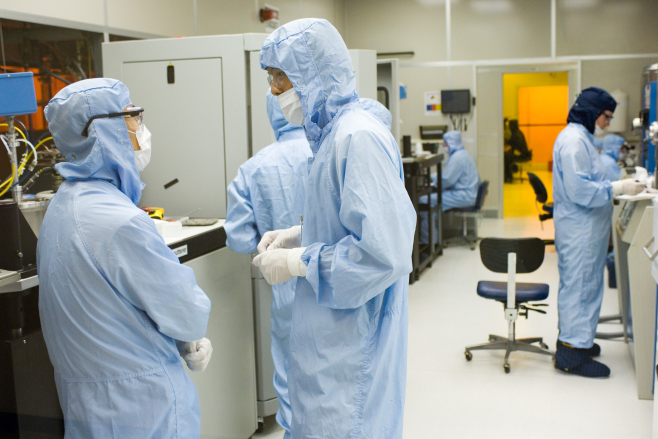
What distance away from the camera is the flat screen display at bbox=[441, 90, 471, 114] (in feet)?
25.3

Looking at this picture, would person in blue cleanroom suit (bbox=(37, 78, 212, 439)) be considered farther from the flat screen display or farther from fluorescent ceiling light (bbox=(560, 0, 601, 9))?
fluorescent ceiling light (bbox=(560, 0, 601, 9))

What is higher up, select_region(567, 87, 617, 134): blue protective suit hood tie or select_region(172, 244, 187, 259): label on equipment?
select_region(567, 87, 617, 134): blue protective suit hood tie

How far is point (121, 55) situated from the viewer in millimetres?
2615

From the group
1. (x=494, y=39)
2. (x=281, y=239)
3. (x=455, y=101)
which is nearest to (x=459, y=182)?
(x=455, y=101)

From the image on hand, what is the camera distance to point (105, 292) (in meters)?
1.25

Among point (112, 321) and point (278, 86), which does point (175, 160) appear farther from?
point (112, 321)

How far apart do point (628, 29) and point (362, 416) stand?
7.45 metres

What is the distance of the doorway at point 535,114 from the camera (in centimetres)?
1150

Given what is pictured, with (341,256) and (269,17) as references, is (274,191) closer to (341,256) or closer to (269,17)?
(341,256)

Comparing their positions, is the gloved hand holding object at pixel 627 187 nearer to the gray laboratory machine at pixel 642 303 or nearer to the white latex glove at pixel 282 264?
the gray laboratory machine at pixel 642 303

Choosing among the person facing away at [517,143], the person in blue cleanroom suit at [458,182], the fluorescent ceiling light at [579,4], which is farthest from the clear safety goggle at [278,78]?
the person facing away at [517,143]

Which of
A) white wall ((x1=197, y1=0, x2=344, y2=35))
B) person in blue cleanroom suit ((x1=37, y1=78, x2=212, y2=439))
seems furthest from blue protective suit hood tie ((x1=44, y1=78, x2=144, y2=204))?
white wall ((x1=197, y1=0, x2=344, y2=35))

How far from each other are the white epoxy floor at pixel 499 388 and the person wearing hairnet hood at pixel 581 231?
0.59ft

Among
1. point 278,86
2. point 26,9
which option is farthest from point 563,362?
point 26,9
